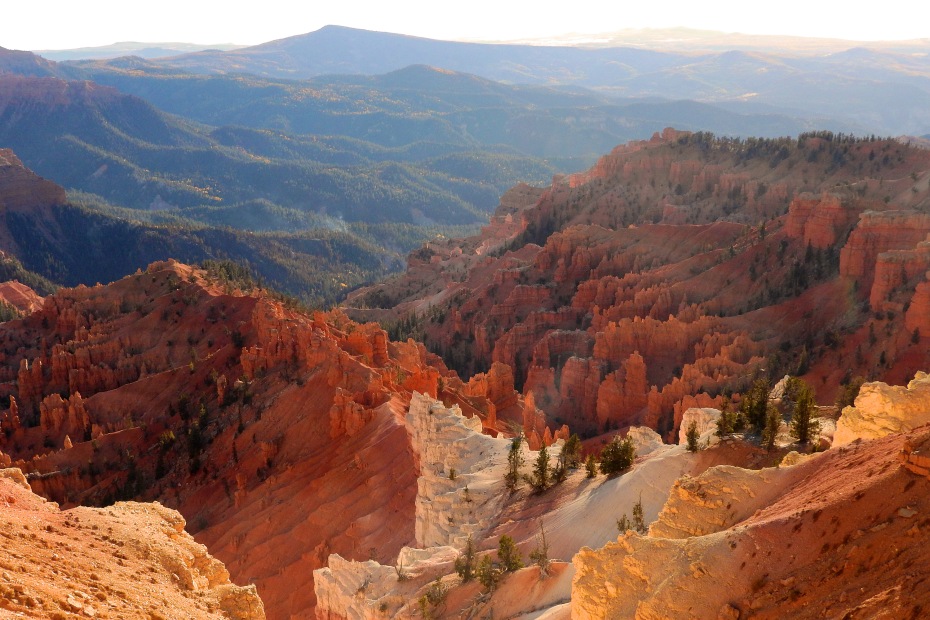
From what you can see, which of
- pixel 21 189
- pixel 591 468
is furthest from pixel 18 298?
pixel 591 468

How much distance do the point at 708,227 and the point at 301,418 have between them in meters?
37.9

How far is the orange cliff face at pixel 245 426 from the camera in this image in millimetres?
28156

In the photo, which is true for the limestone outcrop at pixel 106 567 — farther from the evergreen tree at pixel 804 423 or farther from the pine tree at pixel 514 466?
the evergreen tree at pixel 804 423

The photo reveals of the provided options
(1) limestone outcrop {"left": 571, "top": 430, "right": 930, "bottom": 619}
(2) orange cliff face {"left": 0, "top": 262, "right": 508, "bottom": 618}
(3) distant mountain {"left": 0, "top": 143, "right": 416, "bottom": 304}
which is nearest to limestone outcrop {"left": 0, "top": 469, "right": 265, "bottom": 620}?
(1) limestone outcrop {"left": 571, "top": 430, "right": 930, "bottom": 619}

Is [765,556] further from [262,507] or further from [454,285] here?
[454,285]

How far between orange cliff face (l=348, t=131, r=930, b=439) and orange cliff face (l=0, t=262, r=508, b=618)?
6.84 metres

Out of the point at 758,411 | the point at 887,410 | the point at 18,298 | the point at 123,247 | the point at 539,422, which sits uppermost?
the point at 887,410

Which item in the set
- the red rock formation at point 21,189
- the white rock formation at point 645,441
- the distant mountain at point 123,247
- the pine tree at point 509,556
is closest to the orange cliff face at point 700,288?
the white rock formation at point 645,441

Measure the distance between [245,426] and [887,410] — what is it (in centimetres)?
2562

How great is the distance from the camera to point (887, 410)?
1513 centimetres

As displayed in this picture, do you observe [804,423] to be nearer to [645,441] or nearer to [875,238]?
[645,441]

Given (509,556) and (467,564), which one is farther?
(467,564)

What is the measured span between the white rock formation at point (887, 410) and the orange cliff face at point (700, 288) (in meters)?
21.3

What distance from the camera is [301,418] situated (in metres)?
34.3
